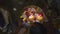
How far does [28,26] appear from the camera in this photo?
1.37 m

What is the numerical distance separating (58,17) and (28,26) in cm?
23

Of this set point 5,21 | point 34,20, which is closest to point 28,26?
point 34,20

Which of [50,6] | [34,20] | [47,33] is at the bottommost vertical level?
[47,33]

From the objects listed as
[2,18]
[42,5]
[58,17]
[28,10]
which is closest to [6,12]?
[2,18]

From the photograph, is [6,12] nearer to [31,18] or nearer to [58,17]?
[31,18]

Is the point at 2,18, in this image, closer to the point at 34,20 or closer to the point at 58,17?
the point at 34,20

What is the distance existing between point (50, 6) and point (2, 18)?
367 mm

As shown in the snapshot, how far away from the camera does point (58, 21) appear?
1356 millimetres

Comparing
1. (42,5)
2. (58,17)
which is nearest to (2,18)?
(42,5)

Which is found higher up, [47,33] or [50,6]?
[50,6]

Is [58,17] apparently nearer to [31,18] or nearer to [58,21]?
[58,21]

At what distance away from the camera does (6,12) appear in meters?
1.38

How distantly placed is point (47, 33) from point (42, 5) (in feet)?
0.70

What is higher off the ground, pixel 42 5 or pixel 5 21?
pixel 42 5
